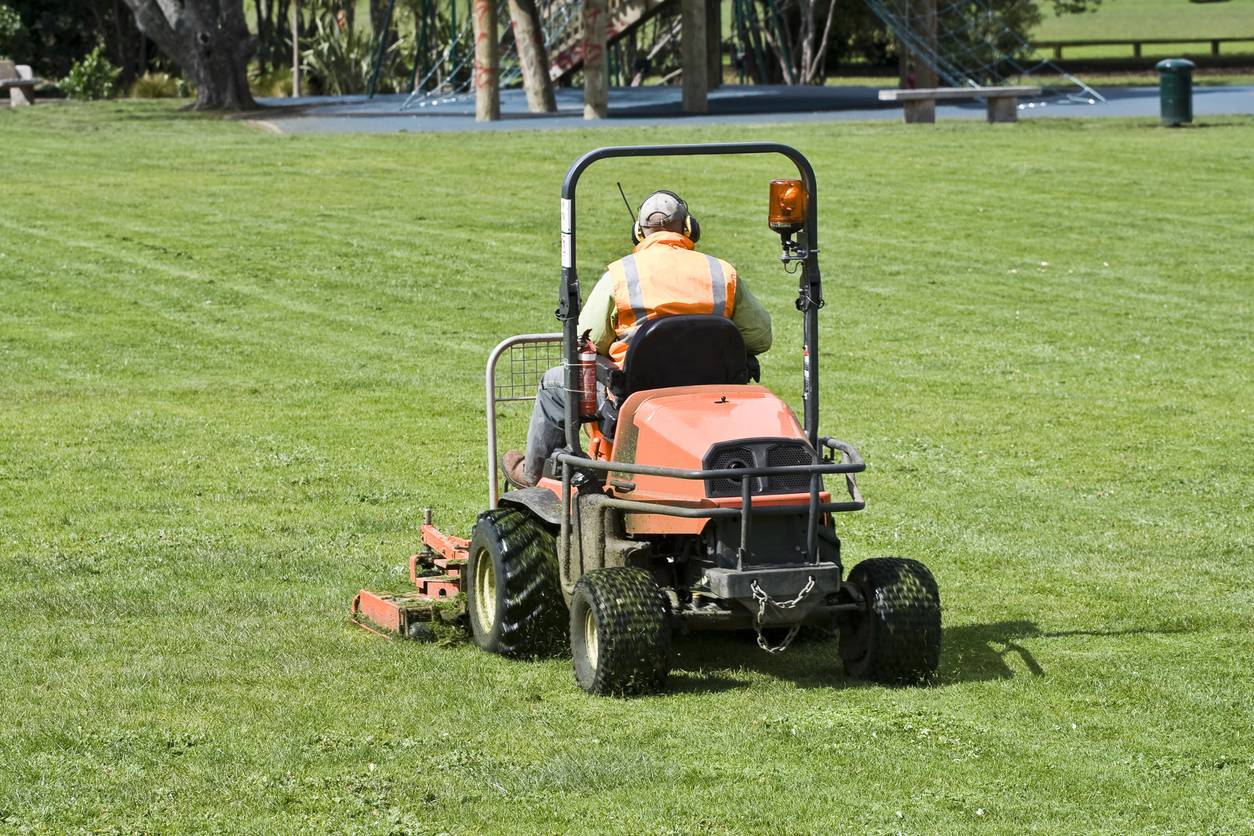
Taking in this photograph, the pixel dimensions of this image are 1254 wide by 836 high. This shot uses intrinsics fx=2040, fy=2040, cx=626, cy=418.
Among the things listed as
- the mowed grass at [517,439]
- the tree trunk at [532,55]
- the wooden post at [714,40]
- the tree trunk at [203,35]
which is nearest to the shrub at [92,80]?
the tree trunk at [203,35]

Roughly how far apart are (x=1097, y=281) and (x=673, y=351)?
43.6ft

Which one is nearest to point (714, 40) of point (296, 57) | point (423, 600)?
point (296, 57)

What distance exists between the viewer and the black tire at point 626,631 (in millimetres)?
7223

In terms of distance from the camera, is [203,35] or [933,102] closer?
[933,102]

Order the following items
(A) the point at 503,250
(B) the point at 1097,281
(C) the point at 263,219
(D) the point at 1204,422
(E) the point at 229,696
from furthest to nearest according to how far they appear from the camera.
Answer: (C) the point at 263,219
(A) the point at 503,250
(B) the point at 1097,281
(D) the point at 1204,422
(E) the point at 229,696

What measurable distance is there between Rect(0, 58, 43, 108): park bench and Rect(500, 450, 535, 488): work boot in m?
31.3

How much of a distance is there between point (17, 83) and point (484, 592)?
3355 centimetres

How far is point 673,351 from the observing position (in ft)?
25.3

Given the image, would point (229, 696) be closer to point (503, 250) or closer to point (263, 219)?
point (503, 250)

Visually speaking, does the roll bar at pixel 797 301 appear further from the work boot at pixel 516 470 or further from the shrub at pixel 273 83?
the shrub at pixel 273 83

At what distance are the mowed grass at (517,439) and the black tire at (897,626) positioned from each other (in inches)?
4.4

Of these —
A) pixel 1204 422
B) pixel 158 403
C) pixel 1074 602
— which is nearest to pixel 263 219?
pixel 158 403

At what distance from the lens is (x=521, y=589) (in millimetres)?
7949

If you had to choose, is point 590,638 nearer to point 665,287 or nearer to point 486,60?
point 665,287
